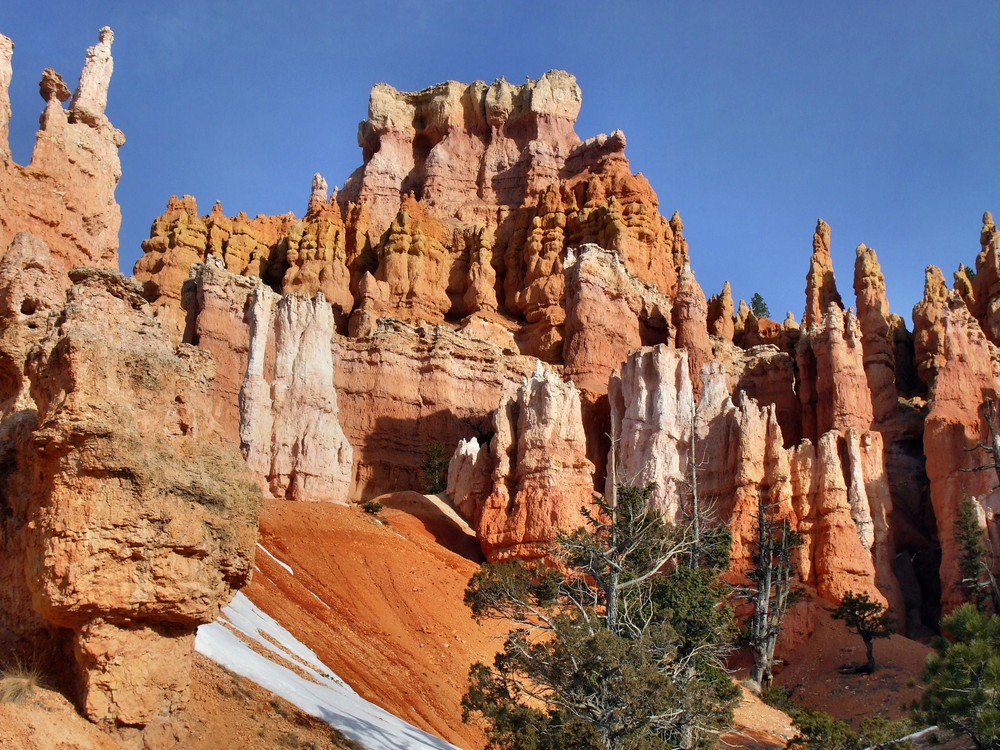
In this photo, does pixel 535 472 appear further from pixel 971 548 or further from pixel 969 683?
pixel 969 683

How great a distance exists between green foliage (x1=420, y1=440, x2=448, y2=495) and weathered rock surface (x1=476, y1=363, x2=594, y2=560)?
4064 mm

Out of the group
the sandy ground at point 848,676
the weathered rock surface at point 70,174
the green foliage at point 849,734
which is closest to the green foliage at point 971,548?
the sandy ground at point 848,676

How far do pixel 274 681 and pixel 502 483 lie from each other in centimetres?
2271

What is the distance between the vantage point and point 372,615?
83.5 feet

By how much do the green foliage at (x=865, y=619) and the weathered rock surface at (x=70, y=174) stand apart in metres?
25.2

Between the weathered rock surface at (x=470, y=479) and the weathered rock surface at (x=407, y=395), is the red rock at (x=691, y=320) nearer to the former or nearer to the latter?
the weathered rock surface at (x=407, y=395)

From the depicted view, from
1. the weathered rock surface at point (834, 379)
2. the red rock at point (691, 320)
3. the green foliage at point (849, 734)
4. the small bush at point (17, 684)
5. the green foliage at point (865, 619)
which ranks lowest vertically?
the small bush at point (17, 684)

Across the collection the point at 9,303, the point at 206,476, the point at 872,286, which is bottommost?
the point at 206,476

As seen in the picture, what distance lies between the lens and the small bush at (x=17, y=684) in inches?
349

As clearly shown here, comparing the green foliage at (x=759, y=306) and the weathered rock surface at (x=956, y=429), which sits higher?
the green foliage at (x=759, y=306)

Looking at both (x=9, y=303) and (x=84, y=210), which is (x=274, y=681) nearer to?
(x=9, y=303)

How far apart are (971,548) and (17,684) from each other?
36090 mm

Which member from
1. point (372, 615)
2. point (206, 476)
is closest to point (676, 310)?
point (372, 615)

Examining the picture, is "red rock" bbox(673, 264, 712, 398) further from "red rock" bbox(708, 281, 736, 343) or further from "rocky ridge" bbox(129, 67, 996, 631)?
"red rock" bbox(708, 281, 736, 343)
